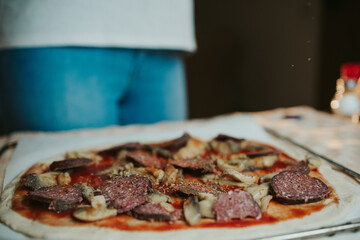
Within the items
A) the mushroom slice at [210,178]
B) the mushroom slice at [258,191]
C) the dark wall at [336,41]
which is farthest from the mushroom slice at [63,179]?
the dark wall at [336,41]

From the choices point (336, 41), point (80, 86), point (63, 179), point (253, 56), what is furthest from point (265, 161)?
point (336, 41)

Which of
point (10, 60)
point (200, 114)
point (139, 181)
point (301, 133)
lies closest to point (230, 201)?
point (139, 181)

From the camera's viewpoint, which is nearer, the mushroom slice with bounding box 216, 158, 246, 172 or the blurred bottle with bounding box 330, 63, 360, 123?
the mushroom slice with bounding box 216, 158, 246, 172

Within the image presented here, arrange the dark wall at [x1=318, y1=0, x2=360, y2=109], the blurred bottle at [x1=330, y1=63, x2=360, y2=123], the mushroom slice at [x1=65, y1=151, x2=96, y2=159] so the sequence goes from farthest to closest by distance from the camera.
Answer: the dark wall at [x1=318, y1=0, x2=360, y2=109] → the blurred bottle at [x1=330, y1=63, x2=360, y2=123] → the mushroom slice at [x1=65, y1=151, x2=96, y2=159]

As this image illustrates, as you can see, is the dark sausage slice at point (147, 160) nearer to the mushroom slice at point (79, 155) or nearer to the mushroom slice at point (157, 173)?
the mushroom slice at point (157, 173)

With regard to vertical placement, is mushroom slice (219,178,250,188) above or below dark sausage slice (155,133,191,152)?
below

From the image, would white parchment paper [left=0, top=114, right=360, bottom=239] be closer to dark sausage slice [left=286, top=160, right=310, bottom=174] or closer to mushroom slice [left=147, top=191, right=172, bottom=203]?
dark sausage slice [left=286, top=160, right=310, bottom=174]

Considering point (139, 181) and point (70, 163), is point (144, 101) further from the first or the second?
point (139, 181)

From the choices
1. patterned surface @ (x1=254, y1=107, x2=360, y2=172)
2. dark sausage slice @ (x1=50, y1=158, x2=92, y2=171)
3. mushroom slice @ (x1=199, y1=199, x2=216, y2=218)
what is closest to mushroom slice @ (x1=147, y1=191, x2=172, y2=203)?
mushroom slice @ (x1=199, y1=199, x2=216, y2=218)

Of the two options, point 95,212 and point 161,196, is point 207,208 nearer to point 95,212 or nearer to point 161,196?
point 161,196
